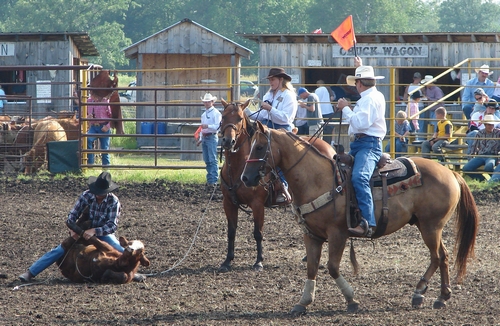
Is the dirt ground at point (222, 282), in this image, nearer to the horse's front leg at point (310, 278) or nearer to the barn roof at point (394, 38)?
the horse's front leg at point (310, 278)

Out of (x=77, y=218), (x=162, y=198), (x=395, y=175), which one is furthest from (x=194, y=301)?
(x=162, y=198)

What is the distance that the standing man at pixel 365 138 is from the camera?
6.64 meters

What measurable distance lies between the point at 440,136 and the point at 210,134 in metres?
4.78

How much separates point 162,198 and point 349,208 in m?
7.38

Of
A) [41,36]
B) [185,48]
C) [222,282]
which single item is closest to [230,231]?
[222,282]

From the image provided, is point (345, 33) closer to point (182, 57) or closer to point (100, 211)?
point (100, 211)

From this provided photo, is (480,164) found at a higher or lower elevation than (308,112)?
lower

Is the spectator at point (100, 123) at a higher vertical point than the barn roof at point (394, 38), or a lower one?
lower

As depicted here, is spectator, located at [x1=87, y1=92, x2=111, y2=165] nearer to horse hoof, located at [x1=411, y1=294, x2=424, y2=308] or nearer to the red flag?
the red flag

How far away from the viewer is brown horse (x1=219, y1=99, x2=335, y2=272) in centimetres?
822

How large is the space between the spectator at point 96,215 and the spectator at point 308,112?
24.6 ft

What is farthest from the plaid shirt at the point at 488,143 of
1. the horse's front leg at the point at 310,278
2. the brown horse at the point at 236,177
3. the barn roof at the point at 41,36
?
the barn roof at the point at 41,36

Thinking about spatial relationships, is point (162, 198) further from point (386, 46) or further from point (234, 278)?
point (386, 46)

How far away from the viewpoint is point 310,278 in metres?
6.72
